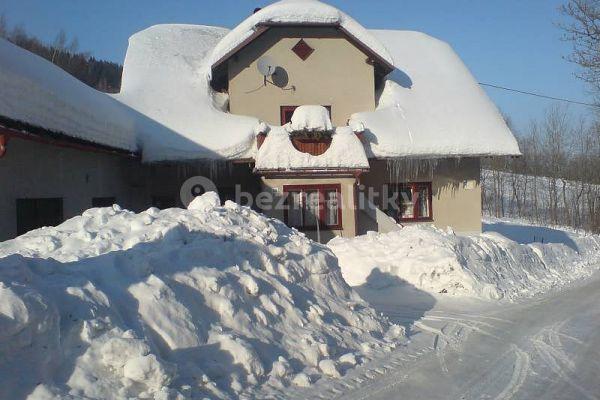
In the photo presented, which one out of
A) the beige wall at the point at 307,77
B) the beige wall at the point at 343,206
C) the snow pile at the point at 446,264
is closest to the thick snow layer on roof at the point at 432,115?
the beige wall at the point at 307,77

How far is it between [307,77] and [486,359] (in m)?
14.4

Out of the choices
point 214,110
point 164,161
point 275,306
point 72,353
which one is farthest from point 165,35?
point 72,353

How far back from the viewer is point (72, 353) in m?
4.23

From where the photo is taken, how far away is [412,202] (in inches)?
777

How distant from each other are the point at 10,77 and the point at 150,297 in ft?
21.8

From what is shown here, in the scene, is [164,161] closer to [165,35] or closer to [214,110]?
[214,110]

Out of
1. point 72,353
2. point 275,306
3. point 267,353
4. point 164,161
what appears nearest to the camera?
point 72,353


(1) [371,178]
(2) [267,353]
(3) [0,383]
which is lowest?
(2) [267,353]

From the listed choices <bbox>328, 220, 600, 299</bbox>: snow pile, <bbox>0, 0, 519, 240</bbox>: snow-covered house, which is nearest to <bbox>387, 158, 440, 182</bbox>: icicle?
<bbox>0, 0, 519, 240</bbox>: snow-covered house

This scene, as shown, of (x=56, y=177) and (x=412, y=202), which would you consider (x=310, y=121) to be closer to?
(x=412, y=202)

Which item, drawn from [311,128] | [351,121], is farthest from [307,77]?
[311,128]

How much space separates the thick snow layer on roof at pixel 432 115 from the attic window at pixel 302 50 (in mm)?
2667

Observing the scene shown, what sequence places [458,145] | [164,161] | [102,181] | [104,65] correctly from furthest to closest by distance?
[104,65]
[458,145]
[164,161]
[102,181]

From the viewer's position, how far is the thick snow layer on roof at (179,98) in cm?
1738
